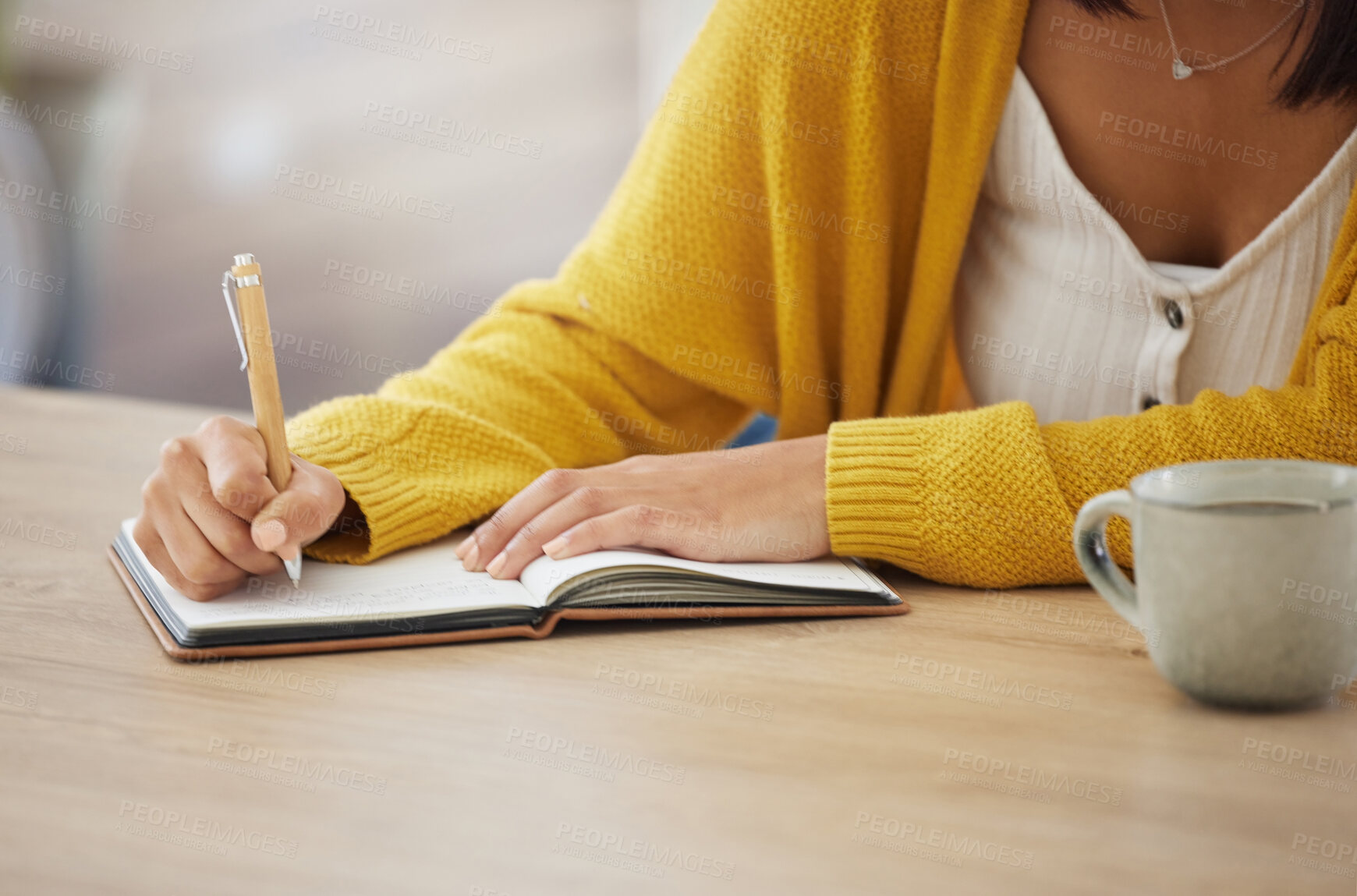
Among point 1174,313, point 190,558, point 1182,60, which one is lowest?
point 190,558

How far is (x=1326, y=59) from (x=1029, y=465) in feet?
1.29

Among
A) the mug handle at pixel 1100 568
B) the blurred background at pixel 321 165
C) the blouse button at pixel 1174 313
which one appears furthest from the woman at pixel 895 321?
the blurred background at pixel 321 165

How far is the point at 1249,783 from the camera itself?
0.46 m

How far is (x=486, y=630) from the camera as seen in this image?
2.09 feet

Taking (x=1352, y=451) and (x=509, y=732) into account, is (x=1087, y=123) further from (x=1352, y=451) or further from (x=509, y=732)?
(x=509, y=732)

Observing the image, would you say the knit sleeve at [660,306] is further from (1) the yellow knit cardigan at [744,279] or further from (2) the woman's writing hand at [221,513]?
(2) the woman's writing hand at [221,513]

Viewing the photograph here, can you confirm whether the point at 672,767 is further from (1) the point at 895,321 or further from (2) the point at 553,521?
(1) the point at 895,321

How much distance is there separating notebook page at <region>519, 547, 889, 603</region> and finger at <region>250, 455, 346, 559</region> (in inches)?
5.1

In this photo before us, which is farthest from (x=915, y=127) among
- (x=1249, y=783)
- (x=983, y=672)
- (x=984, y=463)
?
(x=1249, y=783)

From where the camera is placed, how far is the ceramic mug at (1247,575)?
0.48 meters

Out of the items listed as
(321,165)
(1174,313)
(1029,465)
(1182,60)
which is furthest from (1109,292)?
(321,165)

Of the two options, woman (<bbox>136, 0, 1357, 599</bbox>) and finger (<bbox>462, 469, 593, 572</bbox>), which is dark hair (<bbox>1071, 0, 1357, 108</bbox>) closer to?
woman (<bbox>136, 0, 1357, 599</bbox>)

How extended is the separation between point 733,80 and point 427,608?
0.55 m

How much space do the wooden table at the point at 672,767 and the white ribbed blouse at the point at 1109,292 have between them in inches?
12.7
